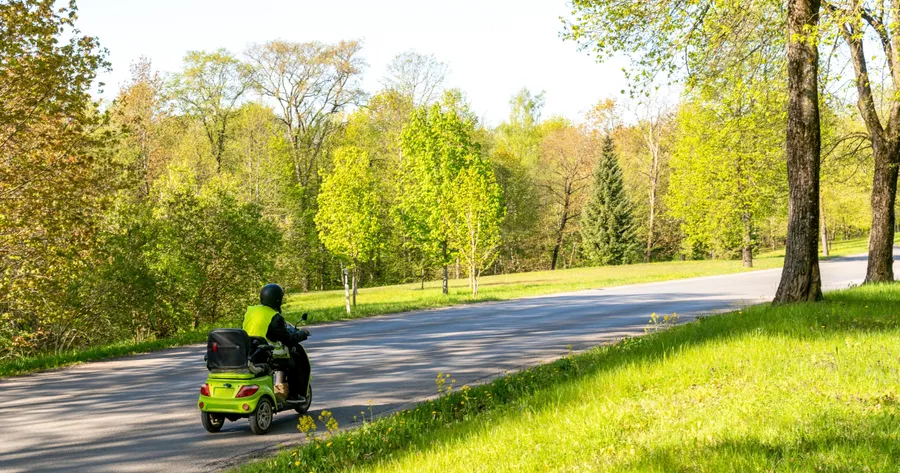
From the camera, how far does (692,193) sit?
155ft

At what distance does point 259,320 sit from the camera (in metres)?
7.68

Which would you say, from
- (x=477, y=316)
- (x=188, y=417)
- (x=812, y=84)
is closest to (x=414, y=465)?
(x=188, y=417)

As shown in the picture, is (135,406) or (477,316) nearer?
(135,406)

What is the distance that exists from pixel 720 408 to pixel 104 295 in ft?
56.5

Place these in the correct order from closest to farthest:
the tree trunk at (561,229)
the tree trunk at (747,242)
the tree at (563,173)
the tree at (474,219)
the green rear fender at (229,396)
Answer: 1. the green rear fender at (229,396)
2. the tree at (474,219)
3. the tree trunk at (747,242)
4. the tree at (563,173)
5. the tree trunk at (561,229)

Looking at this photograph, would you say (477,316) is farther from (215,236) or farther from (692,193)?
(692,193)

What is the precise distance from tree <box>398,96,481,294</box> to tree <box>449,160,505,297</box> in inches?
228

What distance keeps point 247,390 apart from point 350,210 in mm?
19882

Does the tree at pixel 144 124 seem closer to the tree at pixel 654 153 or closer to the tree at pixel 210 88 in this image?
the tree at pixel 210 88

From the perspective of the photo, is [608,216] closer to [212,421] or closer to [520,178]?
[520,178]

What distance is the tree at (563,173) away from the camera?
65938 millimetres

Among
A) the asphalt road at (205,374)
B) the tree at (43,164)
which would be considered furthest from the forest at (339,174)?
the asphalt road at (205,374)

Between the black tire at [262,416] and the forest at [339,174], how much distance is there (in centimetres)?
933

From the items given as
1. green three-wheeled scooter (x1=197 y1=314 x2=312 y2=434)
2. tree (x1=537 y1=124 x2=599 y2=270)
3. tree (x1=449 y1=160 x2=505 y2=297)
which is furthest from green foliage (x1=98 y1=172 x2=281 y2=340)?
tree (x1=537 y1=124 x2=599 y2=270)
